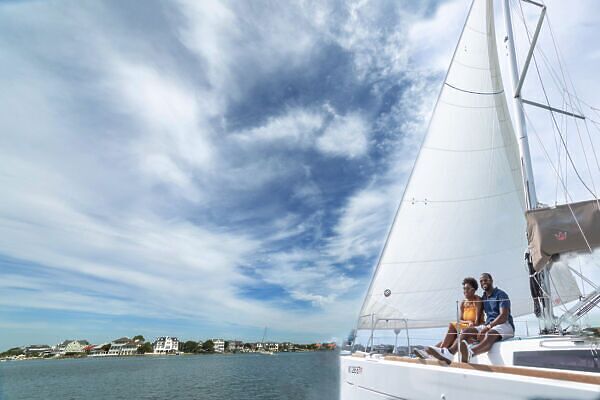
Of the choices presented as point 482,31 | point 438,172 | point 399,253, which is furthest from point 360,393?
point 482,31

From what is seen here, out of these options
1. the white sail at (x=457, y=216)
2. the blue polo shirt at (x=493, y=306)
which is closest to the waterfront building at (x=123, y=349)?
the white sail at (x=457, y=216)

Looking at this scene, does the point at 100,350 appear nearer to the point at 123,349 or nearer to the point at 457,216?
the point at 123,349

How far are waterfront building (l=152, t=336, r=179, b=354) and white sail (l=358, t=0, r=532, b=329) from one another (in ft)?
478

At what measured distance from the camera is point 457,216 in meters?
7.42

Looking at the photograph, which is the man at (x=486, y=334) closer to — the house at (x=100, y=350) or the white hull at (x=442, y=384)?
the white hull at (x=442, y=384)

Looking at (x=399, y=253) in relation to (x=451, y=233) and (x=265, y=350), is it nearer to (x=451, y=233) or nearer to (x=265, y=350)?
(x=451, y=233)

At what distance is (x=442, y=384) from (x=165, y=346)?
14903 cm

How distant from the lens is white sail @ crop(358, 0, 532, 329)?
265 inches

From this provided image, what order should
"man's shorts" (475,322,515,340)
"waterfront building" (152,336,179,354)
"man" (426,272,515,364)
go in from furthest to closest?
"waterfront building" (152,336,179,354)
"man's shorts" (475,322,515,340)
"man" (426,272,515,364)

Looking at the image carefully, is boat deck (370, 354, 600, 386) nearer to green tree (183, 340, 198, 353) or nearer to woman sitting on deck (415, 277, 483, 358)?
woman sitting on deck (415, 277, 483, 358)

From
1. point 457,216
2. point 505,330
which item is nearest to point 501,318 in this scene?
point 505,330

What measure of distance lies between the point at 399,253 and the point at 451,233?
122 centimetres

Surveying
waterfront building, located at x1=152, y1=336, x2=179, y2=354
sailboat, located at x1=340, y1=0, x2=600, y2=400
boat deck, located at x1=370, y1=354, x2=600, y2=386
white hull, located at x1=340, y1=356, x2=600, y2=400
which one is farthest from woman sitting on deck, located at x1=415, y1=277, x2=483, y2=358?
waterfront building, located at x1=152, y1=336, x2=179, y2=354

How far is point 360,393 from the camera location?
5598 mm
